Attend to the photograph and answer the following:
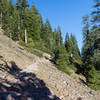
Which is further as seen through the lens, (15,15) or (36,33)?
(36,33)

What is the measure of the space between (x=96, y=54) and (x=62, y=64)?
1589cm

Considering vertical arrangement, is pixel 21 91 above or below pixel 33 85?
above

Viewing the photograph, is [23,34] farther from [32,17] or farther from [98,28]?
[98,28]

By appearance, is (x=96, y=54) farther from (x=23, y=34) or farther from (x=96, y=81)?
(x=23, y=34)

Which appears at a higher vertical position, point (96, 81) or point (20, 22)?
point (20, 22)

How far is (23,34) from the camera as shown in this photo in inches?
1237

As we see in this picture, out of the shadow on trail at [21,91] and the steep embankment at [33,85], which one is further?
the steep embankment at [33,85]

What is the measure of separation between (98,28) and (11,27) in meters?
27.4

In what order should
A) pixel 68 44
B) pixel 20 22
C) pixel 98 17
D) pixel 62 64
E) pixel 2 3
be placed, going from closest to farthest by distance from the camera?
1. pixel 98 17
2. pixel 62 64
3. pixel 20 22
4. pixel 2 3
5. pixel 68 44

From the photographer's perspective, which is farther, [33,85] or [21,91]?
[33,85]

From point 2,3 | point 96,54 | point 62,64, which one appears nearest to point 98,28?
point 96,54

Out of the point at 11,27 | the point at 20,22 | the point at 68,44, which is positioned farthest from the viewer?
the point at 68,44

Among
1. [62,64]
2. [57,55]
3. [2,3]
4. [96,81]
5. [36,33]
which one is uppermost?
[2,3]

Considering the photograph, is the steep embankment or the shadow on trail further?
the steep embankment
